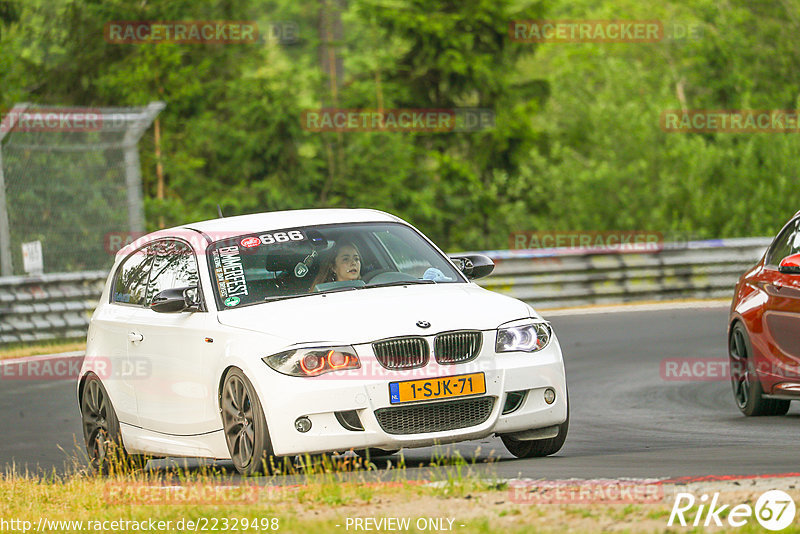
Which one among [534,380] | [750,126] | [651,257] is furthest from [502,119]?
[534,380]

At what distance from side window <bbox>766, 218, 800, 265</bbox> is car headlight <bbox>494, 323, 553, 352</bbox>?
2864 mm

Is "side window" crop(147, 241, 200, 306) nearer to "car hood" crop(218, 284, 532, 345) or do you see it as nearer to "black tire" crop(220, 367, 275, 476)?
"car hood" crop(218, 284, 532, 345)

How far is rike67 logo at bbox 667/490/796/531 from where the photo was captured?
5633 mm

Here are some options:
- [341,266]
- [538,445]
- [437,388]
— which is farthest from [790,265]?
[437,388]

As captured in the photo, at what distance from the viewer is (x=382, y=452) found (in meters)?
9.59

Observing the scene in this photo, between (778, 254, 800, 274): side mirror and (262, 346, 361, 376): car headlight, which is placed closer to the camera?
(262, 346, 361, 376): car headlight

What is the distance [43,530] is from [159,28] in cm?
2621

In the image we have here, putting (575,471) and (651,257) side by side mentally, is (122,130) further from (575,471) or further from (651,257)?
(575,471)

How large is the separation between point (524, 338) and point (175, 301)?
2.19 metres

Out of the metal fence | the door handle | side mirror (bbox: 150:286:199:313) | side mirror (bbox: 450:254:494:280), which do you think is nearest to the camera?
side mirror (bbox: 150:286:199:313)

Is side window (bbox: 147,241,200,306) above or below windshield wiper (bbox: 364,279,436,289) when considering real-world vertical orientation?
above

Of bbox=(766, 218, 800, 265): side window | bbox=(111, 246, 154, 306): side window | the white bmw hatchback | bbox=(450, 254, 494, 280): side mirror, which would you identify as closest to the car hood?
the white bmw hatchback

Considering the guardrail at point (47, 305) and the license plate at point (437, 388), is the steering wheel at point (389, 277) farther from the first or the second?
the guardrail at point (47, 305)

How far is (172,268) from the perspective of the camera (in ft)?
32.0
